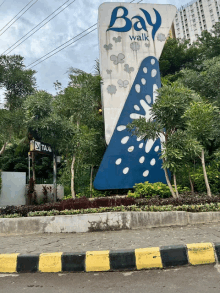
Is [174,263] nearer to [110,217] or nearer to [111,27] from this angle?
[110,217]

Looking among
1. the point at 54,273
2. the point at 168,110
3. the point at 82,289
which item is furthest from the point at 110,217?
the point at 168,110

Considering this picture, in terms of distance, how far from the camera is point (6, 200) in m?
10.9

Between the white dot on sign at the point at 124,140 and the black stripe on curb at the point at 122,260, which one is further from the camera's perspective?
the white dot on sign at the point at 124,140

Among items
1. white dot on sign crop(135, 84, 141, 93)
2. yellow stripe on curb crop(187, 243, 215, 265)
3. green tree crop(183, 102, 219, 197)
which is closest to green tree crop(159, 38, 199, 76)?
white dot on sign crop(135, 84, 141, 93)

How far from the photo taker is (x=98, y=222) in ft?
17.9

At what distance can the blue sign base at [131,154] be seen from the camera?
1022 centimetres

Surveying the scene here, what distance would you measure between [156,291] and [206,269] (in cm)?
90

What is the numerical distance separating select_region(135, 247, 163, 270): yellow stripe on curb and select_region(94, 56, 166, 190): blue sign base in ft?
22.5

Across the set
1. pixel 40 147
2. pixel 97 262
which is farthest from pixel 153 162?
pixel 97 262

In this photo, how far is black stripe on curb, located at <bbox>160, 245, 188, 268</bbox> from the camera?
327cm

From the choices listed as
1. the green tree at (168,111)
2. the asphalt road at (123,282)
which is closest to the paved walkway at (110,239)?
the asphalt road at (123,282)

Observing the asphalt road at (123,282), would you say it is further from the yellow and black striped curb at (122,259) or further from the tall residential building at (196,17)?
the tall residential building at (196,17)

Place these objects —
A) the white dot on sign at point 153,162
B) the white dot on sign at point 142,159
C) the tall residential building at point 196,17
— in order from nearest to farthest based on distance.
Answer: the white dot on sign at point 142,159, the white dot on sign at point 153,162, the tall residential building at point 196,17

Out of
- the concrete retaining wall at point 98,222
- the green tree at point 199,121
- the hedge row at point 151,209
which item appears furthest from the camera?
the green tree at point 199,121
